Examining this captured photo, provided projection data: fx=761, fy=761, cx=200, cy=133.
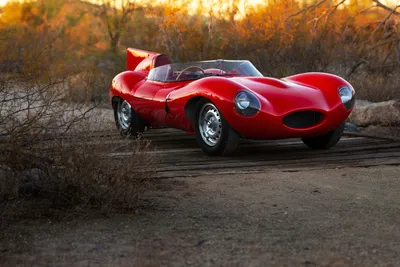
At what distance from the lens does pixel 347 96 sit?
364 inches

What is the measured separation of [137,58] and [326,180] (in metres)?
5.74

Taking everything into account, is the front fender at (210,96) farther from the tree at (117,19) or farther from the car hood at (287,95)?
the tree at (117,19)

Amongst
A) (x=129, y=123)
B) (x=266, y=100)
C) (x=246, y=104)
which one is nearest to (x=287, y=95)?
(x=266, y=100)

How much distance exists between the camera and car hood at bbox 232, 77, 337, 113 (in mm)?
8781

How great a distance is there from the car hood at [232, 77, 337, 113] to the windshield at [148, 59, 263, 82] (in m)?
0.78

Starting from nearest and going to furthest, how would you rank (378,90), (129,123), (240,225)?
(240,225) → (129,123) → (378,90)

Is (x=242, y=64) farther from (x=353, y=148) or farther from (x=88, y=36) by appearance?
(x=88, y=36)

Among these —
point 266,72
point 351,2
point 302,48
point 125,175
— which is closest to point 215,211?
point 125,175

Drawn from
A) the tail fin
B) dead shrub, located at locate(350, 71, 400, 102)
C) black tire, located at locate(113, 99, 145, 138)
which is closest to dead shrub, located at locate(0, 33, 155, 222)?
black tire, located at locate(113, 99, 145, 138)

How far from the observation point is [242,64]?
10.2m

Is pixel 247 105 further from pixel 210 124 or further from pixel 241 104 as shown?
pixel 210 124

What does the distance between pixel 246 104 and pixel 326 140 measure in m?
1.59

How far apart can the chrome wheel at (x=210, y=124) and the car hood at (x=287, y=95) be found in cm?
48

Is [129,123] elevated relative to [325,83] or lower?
lower
